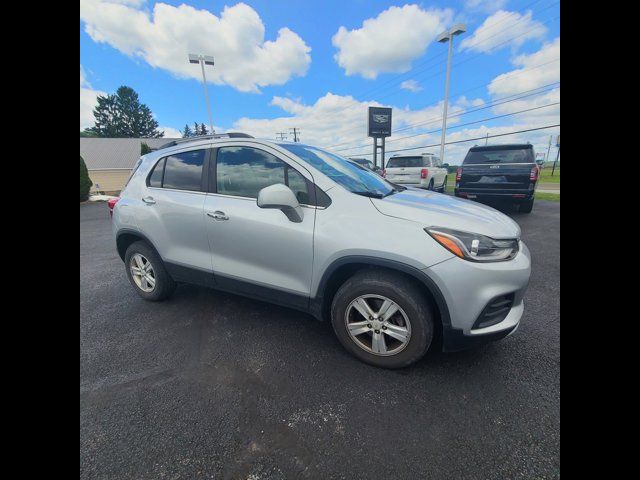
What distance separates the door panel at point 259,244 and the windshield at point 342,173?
0.45m

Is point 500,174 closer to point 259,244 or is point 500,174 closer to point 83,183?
point 259,244

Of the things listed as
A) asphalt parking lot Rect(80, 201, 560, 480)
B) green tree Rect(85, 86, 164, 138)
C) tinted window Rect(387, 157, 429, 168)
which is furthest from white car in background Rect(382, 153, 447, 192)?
green tree Rect(85, 86, 164, 138)

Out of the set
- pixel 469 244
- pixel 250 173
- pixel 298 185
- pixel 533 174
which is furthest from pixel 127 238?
pixel 533 174

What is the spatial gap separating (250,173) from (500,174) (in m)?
7.14

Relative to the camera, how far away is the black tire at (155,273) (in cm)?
310

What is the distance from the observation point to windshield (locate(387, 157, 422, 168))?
36.4 feet

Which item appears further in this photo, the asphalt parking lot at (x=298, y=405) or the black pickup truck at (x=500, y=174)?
the black pickup truck at (x=500, y=174)

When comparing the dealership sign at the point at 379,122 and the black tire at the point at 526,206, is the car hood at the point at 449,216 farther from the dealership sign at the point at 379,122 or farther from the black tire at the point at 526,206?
the dealership sign at the point at 379,122

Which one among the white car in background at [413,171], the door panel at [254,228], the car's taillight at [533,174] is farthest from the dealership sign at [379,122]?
the door panel at [254,228]

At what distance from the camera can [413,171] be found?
1074 cm

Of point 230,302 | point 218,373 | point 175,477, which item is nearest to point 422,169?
point 230,302
